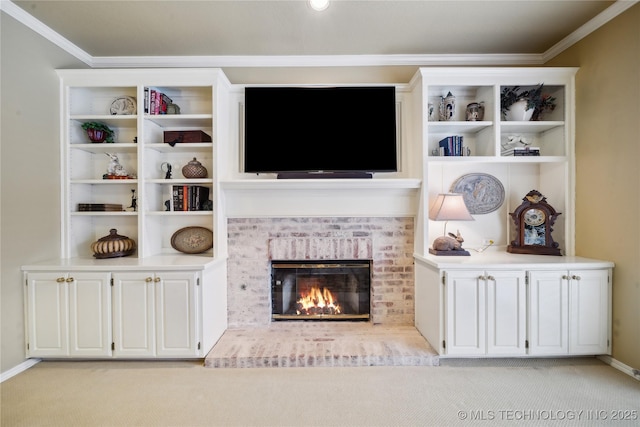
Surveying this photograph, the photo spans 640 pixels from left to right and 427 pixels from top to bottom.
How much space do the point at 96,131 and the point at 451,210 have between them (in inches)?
132

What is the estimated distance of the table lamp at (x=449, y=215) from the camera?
2566mm

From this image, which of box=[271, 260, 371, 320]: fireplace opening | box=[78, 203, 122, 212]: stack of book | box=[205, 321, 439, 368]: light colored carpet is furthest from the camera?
box=[271, 260, 371, 320]: fireplace opening

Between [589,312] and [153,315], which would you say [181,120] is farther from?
[589,312]

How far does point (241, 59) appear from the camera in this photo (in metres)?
2.88

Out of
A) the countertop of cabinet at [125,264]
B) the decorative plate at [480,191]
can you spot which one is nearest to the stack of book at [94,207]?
the countertop of cabinet at [125,264]

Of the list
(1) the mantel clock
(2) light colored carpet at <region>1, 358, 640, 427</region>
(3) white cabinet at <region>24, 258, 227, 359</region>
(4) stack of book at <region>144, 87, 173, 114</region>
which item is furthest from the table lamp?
(4) stack of book at <region>144, 87, 173, 114</region>

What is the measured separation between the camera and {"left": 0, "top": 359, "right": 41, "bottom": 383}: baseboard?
7.00ft

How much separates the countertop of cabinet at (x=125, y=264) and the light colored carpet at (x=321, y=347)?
2.47ft

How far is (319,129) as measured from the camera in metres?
2.68

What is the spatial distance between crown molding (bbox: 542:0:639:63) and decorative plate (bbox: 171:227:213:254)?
148 inches

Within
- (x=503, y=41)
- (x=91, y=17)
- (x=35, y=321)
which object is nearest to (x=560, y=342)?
(x=503, y=41)

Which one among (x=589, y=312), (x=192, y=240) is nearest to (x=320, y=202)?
(x=192, y=240)

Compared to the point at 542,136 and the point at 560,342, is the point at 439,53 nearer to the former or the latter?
the point at 542,136

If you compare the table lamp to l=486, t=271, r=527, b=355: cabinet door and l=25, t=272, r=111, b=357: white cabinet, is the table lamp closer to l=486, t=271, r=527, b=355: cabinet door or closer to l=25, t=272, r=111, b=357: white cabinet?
l=486, t=271, r=527, b=355: cabinet door
